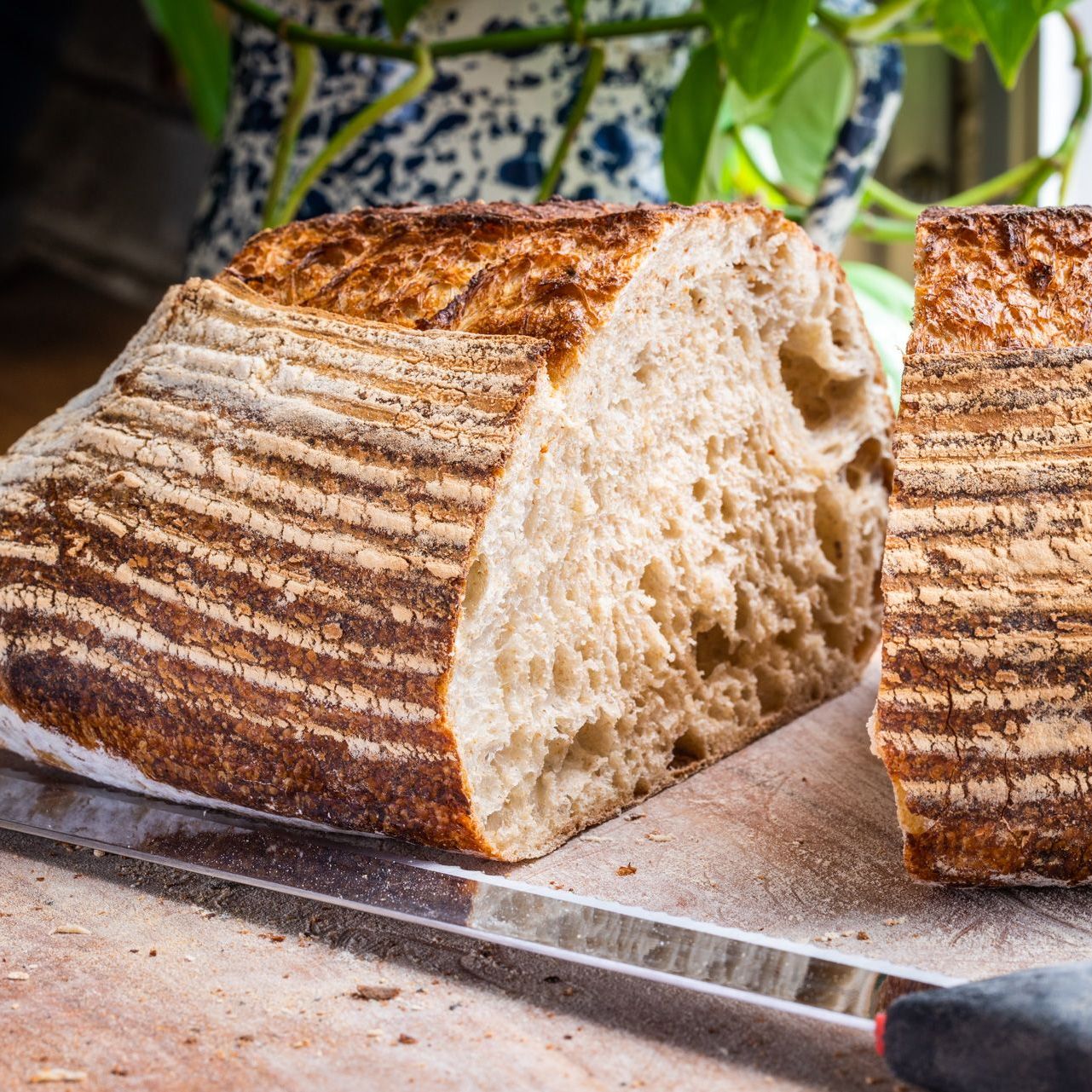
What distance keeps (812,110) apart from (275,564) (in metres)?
1.40

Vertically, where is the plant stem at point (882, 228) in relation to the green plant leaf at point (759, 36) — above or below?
below

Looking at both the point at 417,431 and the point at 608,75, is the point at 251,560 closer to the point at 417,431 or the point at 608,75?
the point at 417,431

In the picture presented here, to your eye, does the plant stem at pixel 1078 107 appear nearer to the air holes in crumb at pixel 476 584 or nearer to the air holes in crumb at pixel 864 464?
the air holes in crumb at pixel 864 464

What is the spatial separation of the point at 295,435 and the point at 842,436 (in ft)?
2.46

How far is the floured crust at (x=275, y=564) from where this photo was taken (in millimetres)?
1241

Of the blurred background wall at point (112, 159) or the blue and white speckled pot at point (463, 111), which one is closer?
the blue and white speckled pot at point (463, 111)

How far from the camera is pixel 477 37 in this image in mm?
2160

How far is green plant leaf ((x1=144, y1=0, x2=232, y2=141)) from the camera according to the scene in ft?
7.93

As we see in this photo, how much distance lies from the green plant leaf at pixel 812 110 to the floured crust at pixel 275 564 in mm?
1152

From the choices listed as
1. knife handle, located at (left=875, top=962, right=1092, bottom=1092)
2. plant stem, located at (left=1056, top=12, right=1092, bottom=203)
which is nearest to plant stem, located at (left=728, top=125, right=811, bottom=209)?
plant stem, located at (left=1056, top=12, right=1092, bottom=203)

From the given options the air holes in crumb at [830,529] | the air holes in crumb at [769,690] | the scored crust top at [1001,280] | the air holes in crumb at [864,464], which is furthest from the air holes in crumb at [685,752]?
the scored crust top at [1001,280]

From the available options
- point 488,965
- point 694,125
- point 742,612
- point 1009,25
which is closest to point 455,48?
point 694,125

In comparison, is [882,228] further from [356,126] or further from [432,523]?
[432,523]

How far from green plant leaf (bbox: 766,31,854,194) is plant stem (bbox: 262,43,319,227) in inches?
30.5
